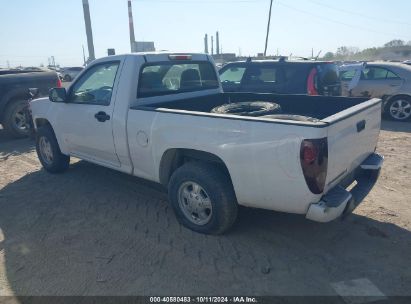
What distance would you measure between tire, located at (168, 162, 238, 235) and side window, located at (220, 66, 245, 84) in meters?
5.08

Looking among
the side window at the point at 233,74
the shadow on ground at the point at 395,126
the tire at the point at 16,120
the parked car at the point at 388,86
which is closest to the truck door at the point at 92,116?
the tire at the point at 16,120

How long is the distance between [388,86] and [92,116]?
8.15 metres

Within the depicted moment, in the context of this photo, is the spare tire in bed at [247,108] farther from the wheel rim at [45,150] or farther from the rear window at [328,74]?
the rear window at [328,74]

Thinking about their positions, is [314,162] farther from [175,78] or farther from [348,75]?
[348,75]

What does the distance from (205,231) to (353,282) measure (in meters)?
1.49

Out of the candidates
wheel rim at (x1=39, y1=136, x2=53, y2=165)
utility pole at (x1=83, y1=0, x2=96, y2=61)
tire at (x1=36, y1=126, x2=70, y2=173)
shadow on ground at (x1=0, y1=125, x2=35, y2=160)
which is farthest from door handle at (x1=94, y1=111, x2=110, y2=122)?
utility pole at (x1=83, y1=0, x2=96, y2=61)

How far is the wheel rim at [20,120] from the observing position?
871cm

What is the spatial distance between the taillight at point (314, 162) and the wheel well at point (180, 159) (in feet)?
2.94

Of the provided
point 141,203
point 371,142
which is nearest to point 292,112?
point 371,142

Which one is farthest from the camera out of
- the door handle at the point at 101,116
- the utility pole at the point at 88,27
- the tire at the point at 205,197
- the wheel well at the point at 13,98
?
the utility pole at the point at 88,27

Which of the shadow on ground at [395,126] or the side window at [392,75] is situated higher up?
the side window at [392,75]

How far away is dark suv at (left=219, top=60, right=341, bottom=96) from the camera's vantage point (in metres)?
7.57

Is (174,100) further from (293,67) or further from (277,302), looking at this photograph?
(293,67)

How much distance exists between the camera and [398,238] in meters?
3.65
